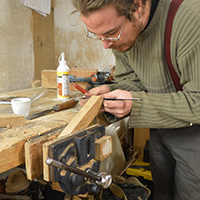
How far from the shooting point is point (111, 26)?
85 cm

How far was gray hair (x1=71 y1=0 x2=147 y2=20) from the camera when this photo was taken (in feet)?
2.58

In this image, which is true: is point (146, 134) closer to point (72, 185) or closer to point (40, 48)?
point (40, 48)

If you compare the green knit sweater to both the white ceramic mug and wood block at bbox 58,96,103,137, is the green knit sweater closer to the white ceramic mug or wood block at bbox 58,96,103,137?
wood block at bbox 58,96,103,137

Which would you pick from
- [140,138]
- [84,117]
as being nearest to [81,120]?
[84,117]

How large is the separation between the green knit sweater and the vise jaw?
265 mm

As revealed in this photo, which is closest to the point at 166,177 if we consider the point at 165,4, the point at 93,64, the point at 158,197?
the point at 158,197

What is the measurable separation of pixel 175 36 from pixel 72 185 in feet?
2.36

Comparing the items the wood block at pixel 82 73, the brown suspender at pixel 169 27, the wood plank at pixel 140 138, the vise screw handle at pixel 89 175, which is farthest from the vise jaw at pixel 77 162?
the wood plank at pixel 140 138

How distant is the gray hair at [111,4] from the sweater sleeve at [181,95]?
8.3 inches

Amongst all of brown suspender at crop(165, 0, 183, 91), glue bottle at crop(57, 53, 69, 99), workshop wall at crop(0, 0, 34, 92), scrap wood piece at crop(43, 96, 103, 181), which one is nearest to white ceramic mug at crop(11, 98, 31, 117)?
scrap wood piece at crop(43, 96, 103, 181)

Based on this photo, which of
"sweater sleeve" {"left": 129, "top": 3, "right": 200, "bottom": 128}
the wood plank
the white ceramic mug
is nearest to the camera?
"sweater sleeve" {"left": 129, "top": 3, "right": 200, "bottom": 128}

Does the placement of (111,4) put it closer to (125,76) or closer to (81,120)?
(81,120)

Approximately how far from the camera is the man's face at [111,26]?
0.82 meters

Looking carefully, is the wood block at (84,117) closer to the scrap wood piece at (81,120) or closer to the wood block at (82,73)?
the scrap wood piece at (81,120)
